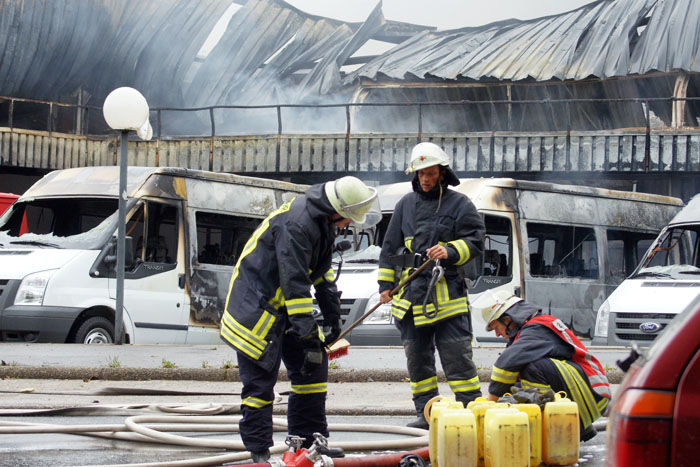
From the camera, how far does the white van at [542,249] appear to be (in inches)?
464

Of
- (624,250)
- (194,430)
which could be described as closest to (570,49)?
(624,250)

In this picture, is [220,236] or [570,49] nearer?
[220,236]

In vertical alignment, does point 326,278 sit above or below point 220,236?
below

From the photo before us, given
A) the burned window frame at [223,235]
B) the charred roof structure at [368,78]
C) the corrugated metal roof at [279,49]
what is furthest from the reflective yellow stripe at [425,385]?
the corrugated metal roof at [279,49]

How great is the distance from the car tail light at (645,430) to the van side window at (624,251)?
11400 millimetres

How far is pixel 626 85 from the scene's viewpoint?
22.0 meters

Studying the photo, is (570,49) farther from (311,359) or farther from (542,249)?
(311,359)

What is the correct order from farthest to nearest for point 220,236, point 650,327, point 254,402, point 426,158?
point 220,236 < point 650,327 < point 426,158 < point 254,402

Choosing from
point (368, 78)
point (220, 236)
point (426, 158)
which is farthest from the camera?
point (368, 78)

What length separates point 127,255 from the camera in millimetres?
10875

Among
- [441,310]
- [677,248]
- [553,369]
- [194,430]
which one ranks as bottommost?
[194,430]

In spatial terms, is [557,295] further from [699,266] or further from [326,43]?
[326,43]

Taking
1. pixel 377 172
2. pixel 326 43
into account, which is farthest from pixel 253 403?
pixel 326 43

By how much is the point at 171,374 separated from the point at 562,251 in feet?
20.9
